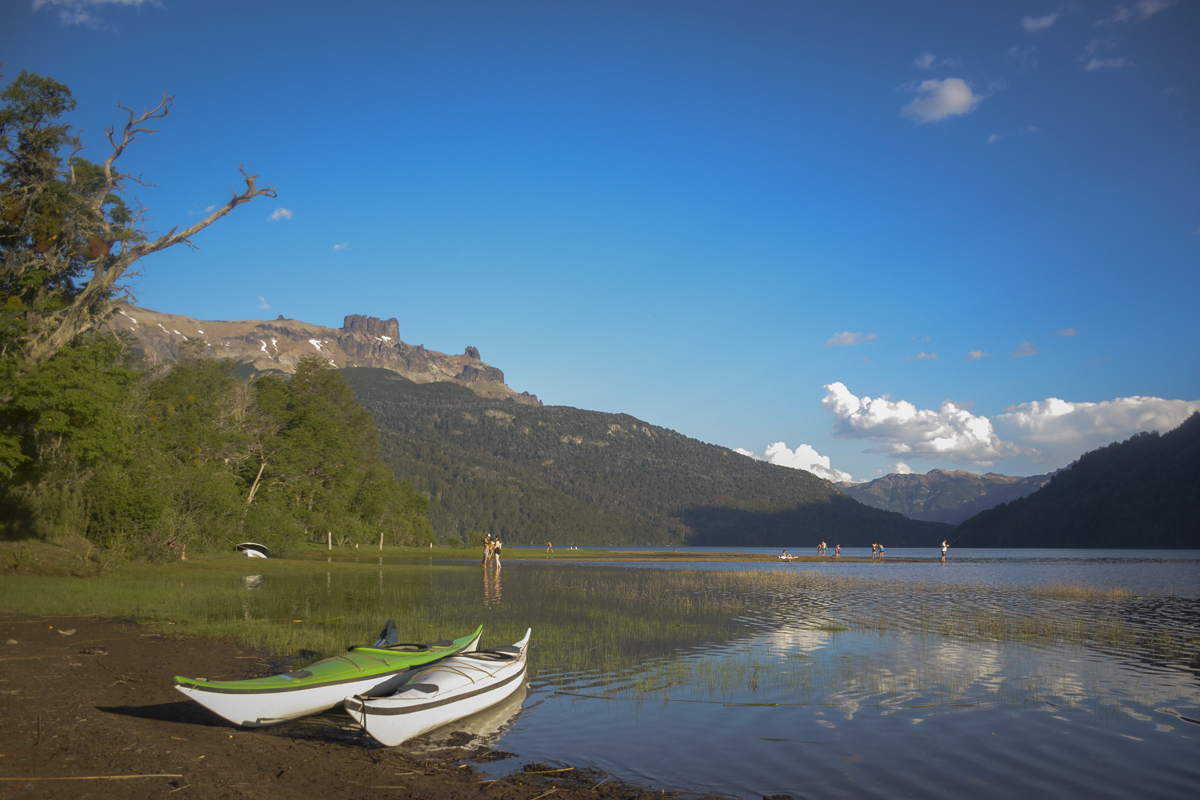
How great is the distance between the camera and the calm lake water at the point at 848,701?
1102 centimetres

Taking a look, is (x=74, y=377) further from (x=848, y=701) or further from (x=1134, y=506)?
(x=1134, y=506)

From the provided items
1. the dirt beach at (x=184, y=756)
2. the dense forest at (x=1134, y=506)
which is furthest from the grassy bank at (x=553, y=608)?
the dense forest at (x=1134, y=506)

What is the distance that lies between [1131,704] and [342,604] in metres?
24.9

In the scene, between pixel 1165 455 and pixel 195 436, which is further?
pixel 1165 455

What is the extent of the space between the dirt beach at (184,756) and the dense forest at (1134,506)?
635 ft

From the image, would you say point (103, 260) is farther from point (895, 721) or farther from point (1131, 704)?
point (1131, 704)

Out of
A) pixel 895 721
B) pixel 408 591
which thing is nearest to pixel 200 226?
pixel 408 591

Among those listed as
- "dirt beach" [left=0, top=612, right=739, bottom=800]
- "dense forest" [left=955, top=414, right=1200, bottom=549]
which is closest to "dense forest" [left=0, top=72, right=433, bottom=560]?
"dirt beach" [left=0, top=612, right=739, bottom=800]

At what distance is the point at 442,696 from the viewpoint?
12406 mm

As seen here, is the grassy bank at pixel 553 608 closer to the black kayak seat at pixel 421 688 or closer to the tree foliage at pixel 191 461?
the tree foliage at pixel 191 461

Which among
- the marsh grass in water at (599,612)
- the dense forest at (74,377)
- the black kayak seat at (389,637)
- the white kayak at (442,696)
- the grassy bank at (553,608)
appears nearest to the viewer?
the white kayak at (442,696)

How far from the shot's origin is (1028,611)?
3234cm

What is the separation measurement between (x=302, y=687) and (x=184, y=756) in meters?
1.87

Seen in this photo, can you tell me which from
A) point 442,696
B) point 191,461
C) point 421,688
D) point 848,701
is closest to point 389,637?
A: point 442,696
